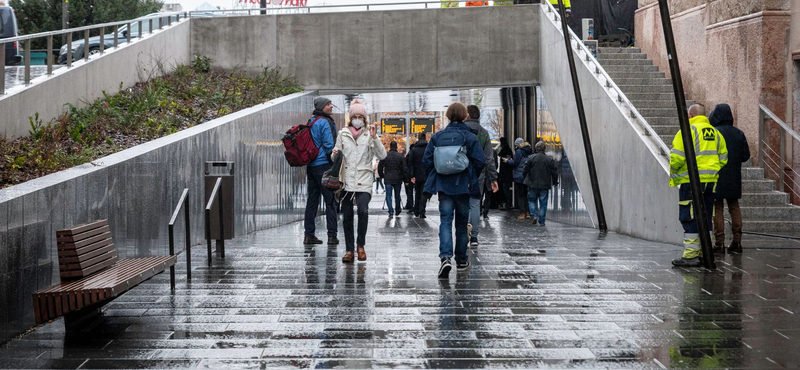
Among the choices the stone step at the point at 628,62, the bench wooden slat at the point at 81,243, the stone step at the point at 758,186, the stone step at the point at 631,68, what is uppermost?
the stone step at the point at 628,62

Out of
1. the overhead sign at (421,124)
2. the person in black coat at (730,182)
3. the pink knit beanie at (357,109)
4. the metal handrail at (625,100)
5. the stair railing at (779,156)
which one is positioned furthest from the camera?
the overhead sign at (421,124)

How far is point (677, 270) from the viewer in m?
8.94

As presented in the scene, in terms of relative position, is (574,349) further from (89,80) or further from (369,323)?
(89,80)

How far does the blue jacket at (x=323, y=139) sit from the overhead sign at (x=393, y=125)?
3455 centimetres

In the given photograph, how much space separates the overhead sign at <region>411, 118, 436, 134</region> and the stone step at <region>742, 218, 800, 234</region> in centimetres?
3190

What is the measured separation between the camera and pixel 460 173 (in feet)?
29.0

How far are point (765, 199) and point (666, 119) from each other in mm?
2926

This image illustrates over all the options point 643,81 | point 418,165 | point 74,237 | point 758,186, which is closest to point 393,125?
point 418,165

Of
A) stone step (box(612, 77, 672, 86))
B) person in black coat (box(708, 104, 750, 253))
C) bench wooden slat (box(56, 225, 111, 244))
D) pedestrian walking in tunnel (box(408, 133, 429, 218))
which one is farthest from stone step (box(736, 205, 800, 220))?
bench wooden slat (box(56, 225, 111, 244))

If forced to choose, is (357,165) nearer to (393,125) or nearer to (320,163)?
(320,163)

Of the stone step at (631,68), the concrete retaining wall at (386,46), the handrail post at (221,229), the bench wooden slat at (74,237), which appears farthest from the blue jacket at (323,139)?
the concrete retaining wall at (386,46)

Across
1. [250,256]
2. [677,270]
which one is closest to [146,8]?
[250,256]

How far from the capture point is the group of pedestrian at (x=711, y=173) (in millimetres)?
9367

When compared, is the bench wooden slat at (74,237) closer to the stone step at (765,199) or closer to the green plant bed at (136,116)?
the green plant bed at (136,116)
